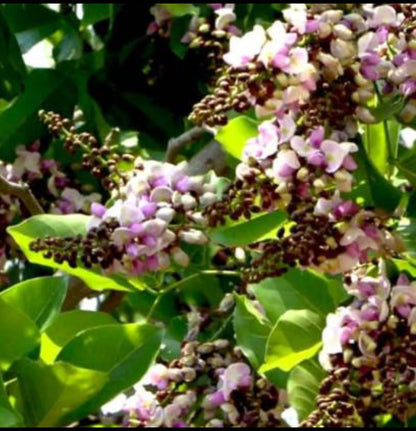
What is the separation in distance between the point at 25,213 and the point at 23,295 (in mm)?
630

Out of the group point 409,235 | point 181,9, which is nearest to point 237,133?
point 409,235

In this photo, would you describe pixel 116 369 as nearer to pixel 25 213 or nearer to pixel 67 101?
pixel 25 213

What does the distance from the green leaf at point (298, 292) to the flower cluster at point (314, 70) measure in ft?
0.70

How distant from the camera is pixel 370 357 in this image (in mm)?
1264

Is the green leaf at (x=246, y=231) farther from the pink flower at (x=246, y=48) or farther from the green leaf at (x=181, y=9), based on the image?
the green leaf at (x=181, y=9)

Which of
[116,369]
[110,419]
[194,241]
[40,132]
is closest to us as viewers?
[116,369]

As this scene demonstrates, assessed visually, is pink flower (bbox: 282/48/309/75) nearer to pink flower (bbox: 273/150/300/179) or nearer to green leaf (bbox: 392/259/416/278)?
pink flower (bbox: 273/150/300/179)

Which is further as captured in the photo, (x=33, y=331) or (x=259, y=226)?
(x=259, y=226)

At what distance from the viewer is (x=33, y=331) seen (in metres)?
1.33

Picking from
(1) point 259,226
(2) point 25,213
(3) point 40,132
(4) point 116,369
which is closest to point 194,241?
(1) point 259,226

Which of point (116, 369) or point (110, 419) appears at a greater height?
point (116, 369)

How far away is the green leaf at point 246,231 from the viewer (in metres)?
1.43

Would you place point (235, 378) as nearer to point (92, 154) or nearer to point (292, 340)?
point (292, 340)

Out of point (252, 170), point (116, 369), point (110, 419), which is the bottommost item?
point (110, 419)
